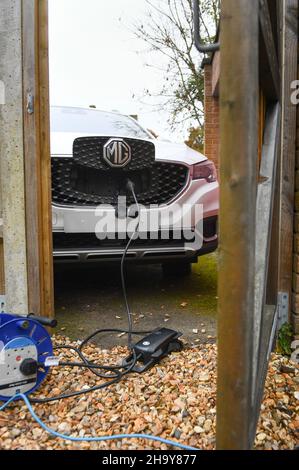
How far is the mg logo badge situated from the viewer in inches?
93.0

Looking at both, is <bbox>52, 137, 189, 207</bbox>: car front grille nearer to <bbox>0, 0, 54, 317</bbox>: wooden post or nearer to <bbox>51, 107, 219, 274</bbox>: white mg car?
<bbox>51, 107, 219, 274</bbox>: white mg car

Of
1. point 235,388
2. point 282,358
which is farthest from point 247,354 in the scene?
point 282,358

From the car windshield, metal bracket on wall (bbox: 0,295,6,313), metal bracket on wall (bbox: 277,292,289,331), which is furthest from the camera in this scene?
the car windshield

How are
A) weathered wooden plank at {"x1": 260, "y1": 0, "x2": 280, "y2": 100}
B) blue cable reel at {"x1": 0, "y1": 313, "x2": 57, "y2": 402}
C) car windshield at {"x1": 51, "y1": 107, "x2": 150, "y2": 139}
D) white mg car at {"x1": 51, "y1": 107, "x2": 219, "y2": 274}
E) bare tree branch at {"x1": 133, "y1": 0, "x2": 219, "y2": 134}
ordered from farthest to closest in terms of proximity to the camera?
1. bare tree branch at {"x1": 133, "y1": 0, "x2": 219, "y2": 134}
2. car windshield at {"x1": 51, "y1": 107, "x2": 150, "y2": 139}
3. white mg car at {"x1": 51, "y1": 107, "x2": 219, "y2": 274}
4. blue cable reel at {"x1": 0, "y1": 313, "x2": 57, "y2": 402}
5. weathered wooden plank at {"x1": 260, "y1": 0, "x2": 280, "y2": 100}

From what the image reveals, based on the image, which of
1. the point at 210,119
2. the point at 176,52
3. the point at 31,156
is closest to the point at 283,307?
the point at 31,156

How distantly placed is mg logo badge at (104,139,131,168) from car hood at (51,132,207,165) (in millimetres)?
64

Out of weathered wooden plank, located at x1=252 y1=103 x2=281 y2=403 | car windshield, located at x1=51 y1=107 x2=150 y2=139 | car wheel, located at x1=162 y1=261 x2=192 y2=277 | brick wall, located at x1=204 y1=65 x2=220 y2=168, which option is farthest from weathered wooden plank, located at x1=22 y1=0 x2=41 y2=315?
brick wall, located at x1=204 y1=65 x2=220 y2=168

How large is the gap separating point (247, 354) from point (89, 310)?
181 cm

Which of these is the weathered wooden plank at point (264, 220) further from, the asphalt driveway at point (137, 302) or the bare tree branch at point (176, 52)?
the bare tree branch at point (176, 52)

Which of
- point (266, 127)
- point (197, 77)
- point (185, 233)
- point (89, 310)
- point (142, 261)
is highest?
point (197, 77)

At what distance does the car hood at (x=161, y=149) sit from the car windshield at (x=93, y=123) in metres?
0.20

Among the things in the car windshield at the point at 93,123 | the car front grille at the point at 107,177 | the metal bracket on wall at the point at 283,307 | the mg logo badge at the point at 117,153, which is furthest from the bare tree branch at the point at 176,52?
the metal bracket on wall at the point at 283,307

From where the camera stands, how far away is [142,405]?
142 centimetres
